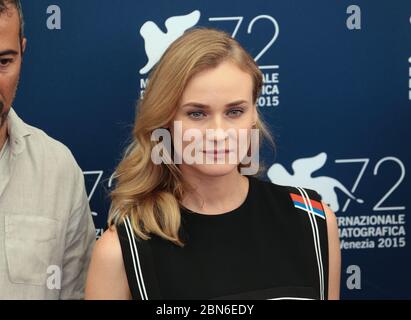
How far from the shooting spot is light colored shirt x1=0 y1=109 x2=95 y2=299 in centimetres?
207

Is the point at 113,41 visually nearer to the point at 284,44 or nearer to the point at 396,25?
the point at 284,44

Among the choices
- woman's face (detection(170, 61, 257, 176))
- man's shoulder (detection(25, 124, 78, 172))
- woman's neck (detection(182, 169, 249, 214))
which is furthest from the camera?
man's shoulder (detection(25, 124, 78, 172))

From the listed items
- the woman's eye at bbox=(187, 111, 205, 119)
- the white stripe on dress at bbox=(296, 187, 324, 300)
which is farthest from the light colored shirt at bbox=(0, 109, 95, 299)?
the white stripe on dress at bbox=(296, 187, 324, 300)

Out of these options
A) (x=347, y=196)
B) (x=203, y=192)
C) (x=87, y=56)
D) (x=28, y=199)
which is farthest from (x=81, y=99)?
(x=347, y=196)

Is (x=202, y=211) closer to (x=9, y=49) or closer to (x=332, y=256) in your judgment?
(x=332, y=256)

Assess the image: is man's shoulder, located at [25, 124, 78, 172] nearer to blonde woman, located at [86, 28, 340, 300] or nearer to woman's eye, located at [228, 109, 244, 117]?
blonde woman, located at [86, 28, 340, 300]

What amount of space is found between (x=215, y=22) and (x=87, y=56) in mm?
433

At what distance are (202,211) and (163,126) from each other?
A: 0.82ft

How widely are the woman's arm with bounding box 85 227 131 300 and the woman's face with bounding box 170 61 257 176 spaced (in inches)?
11.7

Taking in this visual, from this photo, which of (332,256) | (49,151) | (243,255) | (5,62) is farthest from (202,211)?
(5,62)

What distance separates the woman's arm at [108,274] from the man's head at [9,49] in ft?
1.62

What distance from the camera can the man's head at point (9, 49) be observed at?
6.55 feet

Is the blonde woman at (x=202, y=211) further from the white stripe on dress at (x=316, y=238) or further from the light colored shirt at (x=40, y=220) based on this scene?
the light colored shirt at (x=40, y=220)

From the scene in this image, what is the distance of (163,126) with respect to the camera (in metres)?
1.94
